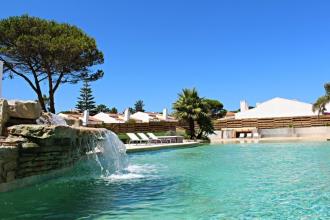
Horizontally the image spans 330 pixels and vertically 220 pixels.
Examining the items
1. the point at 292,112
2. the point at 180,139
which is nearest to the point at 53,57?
the point at 180,139

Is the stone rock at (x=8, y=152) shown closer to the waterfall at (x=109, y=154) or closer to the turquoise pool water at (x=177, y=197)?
the turquoise pool water at (x=177, y=197)

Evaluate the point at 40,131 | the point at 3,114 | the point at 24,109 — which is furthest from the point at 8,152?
the point at 24,109

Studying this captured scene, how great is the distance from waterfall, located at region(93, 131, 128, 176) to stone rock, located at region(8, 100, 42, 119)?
168 cm

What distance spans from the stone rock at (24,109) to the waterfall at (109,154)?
1678 mm

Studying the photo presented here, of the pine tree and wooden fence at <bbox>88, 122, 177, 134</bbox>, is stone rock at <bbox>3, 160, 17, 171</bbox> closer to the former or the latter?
wooden fence at <bbox>88, 122, 177, 134</bbox>

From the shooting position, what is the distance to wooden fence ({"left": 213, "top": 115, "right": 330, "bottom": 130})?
3550cm

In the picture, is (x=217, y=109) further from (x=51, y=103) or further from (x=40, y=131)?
(x=40, y=131)

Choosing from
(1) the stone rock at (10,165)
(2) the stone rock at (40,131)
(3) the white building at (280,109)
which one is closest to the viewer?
(1) the stone rock at (10,165)

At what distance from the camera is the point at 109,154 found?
10.3m

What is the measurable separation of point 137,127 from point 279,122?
13708 millimetres

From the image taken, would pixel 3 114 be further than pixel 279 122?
No

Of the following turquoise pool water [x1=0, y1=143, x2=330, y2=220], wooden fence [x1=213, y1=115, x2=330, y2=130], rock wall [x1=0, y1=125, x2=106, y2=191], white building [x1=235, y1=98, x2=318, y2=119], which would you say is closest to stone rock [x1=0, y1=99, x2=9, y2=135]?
rock wall [x1=0, y1=125, x2=106, y2=191]

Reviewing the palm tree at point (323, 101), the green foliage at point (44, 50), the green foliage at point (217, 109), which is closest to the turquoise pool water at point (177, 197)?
the green foliage at point (44, 50)

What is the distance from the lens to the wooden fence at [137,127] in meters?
33.3
